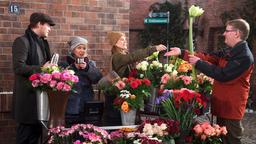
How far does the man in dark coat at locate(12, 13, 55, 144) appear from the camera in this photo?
15.0 ft

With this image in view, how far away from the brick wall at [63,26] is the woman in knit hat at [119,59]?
3.09ft

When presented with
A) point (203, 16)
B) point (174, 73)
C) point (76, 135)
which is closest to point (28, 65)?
point (76, 135)

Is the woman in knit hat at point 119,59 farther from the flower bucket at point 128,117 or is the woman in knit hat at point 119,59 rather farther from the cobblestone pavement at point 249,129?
the cobblestone pavement at point 249,129

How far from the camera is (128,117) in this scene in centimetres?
443

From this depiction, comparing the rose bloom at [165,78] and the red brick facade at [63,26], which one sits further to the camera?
the red brick facade at [63,26]

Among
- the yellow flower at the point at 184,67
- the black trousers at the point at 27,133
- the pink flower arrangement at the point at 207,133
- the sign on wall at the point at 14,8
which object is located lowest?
the black trousers at the point at 27,133

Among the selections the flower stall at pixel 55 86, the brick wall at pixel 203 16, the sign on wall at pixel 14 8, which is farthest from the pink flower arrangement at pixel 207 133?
the brick wall at pixel 203 16

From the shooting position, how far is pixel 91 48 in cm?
598

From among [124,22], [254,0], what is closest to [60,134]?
[124,22]

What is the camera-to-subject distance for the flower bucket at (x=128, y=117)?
4414 millimetres

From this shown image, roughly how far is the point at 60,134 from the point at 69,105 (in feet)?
3.37

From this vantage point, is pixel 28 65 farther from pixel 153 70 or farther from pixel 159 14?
pixel 159 14

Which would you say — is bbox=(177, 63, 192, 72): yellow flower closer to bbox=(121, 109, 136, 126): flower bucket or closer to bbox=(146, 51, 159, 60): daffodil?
bbox=(146, 51, 159, 60): daffodil

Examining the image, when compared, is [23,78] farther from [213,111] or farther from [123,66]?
[213,111]
